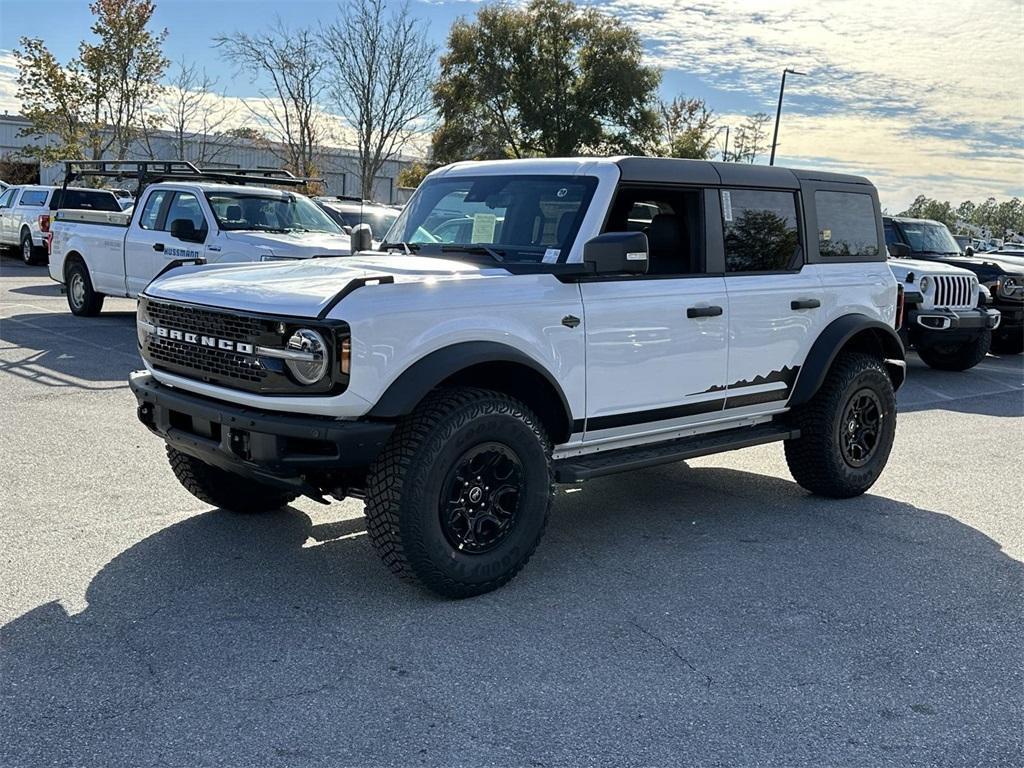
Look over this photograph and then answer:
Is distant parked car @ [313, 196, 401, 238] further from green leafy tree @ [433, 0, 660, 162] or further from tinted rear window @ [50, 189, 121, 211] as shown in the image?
green leafy tree @ [433, 0, 660, 162]

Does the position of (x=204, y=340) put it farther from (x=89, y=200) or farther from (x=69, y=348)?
(x=89, y=200)

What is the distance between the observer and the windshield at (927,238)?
14.2 m

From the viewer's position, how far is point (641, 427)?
511cm

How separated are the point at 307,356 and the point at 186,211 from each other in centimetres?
882

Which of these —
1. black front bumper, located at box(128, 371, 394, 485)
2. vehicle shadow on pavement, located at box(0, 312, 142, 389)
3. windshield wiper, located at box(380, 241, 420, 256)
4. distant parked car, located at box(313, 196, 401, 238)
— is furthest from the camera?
distant parked car, located at box(313, 196, 401, 238)

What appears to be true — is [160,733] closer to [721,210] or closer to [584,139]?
[721,210]

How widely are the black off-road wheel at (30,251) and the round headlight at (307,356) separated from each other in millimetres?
22176

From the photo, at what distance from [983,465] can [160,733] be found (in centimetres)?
634

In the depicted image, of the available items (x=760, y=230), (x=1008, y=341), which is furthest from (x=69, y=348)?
(x=1008, y=341)

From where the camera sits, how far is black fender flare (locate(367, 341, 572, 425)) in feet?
13.1

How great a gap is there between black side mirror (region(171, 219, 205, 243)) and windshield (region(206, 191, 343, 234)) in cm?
29

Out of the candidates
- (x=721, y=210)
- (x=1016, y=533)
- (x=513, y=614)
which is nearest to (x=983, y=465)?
(x=1016, y=533)

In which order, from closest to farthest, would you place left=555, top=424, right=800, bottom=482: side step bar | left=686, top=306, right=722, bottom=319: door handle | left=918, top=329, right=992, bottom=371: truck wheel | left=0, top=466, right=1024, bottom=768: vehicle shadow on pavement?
left=0, top=466, right=1024, bottom=768: vehicle shadow on pavement → left=555, top=424, right=800, bottom=482: side step bar → left=686, top=306, right=722, bottom=319: door handle → left=918, top=329, right=992, bottom=371: truck wheel

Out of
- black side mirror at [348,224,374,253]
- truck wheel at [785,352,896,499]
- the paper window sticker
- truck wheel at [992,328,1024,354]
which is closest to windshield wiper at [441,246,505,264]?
the paper window sticker
